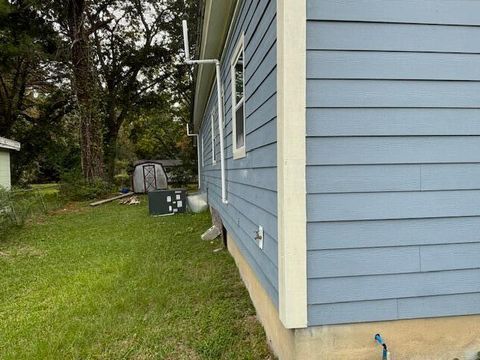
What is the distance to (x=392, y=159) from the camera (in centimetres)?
197

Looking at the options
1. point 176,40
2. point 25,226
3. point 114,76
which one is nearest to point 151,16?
point 176,40

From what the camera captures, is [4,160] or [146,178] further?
[146,178]

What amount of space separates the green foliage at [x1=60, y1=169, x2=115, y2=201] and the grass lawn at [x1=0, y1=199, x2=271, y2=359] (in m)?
7.80

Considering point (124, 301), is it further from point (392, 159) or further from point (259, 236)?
point (392, 159)

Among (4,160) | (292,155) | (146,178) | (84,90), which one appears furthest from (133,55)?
(292,155)

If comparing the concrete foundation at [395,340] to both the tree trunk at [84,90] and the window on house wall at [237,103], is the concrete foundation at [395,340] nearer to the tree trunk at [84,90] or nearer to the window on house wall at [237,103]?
the window on house wall at [237,103]

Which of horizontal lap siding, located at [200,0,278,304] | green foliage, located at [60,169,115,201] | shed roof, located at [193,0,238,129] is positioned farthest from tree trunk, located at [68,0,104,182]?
horizontal lap siding, located at [200,0,278,304]

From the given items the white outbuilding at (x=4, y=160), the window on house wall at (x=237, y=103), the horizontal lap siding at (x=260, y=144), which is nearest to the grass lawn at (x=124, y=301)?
the horizontal lap siding at (x=260, y=144)

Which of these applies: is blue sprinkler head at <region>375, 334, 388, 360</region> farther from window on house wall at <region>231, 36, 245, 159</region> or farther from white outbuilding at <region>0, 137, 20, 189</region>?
white outbuilding at <region>0, 137, 20, 189</region>

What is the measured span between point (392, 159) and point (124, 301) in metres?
2.74

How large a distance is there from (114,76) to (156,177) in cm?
622

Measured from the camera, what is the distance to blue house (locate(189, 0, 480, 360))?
1.89 metres

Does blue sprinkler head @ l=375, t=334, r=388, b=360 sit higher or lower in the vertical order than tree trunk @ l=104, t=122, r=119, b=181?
lower

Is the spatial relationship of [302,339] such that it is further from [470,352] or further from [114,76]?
[114,76]
